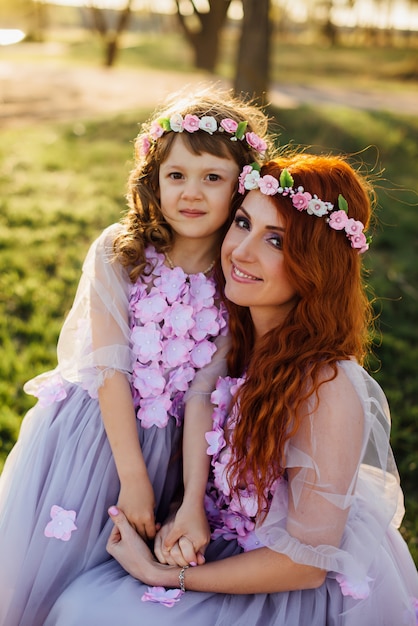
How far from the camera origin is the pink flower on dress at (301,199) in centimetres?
201

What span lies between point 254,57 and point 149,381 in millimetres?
7506

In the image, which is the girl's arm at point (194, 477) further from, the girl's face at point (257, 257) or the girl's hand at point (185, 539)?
the girl's face at point (257, 257)

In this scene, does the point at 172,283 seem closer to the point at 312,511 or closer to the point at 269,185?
the point at 269,185

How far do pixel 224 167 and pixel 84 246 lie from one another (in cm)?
359

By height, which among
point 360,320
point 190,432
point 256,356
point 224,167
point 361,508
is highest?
point 224,167

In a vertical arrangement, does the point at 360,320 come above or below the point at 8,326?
above

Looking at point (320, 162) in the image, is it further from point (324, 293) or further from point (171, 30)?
point (171, 30)

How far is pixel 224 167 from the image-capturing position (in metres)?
2.38

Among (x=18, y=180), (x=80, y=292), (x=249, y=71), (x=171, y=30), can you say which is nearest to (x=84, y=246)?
(x=18, y=180)

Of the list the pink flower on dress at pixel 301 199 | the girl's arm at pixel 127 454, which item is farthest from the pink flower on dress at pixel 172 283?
the pink flower on dress at pixel 301 199

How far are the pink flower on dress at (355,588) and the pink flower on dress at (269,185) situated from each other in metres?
1.23

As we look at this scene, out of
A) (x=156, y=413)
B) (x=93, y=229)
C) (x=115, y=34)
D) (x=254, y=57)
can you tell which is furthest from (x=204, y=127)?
(x=115, y=34)

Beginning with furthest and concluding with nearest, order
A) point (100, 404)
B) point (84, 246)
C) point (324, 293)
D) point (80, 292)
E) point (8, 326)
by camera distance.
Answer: point (84, 246) → point (8, 326) → point (80, 292) → point (100, 404) → point (324, 293)

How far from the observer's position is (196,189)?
2.35 meters
